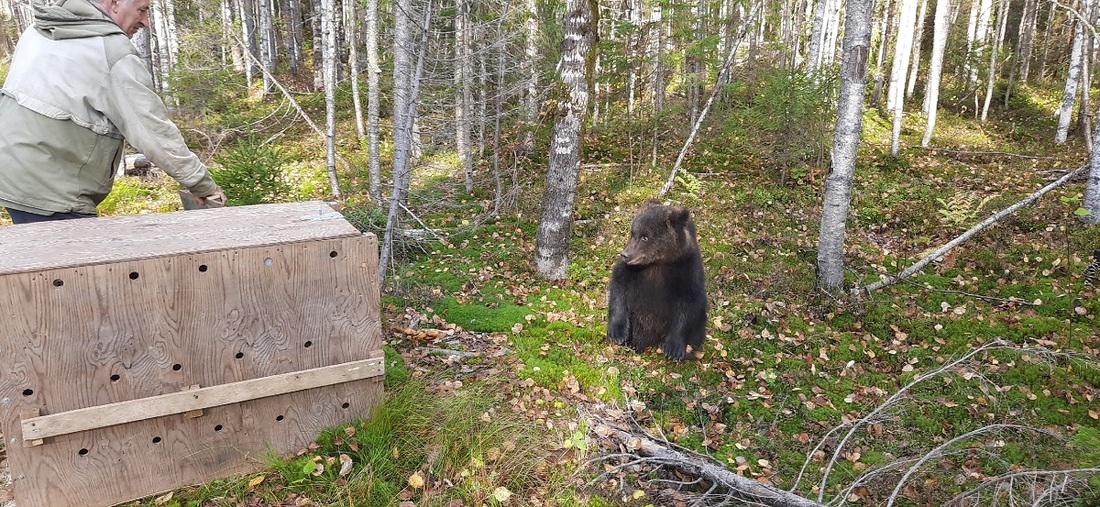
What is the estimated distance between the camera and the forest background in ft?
12.8

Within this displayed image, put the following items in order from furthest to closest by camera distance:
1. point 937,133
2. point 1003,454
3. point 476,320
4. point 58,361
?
1. point 937,133
2. point 476,320
3. point 1003,454
4. point 58,361

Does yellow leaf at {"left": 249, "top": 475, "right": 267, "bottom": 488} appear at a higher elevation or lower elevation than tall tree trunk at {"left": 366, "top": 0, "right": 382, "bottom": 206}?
lower

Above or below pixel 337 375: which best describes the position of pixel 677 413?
below

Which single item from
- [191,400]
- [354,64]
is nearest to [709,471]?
[191,400]

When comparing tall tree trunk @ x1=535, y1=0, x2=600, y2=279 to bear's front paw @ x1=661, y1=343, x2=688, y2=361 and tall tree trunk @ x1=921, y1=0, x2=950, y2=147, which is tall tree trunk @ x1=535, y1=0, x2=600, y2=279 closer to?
bear's front paw @ x1=661, y1=343, x2=688, y2=361

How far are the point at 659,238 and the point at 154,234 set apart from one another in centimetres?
364

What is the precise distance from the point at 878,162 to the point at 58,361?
51.6ft

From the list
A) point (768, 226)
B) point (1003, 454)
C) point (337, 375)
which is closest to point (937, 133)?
point (768, 226)

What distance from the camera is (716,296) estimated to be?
7.47 metres

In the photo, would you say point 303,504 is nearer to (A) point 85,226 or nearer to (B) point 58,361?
(B) point 58,361

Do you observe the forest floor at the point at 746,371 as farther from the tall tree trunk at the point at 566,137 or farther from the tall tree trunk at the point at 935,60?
the tall tree trunk at the point at 935,60

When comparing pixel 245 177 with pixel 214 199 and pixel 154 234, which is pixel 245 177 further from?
pixel 154 234

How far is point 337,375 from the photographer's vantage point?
373cm

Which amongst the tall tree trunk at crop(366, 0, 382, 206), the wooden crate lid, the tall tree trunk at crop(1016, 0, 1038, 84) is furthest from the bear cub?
the tall tree trunk at crop(1016, 0, 1038, 84)
